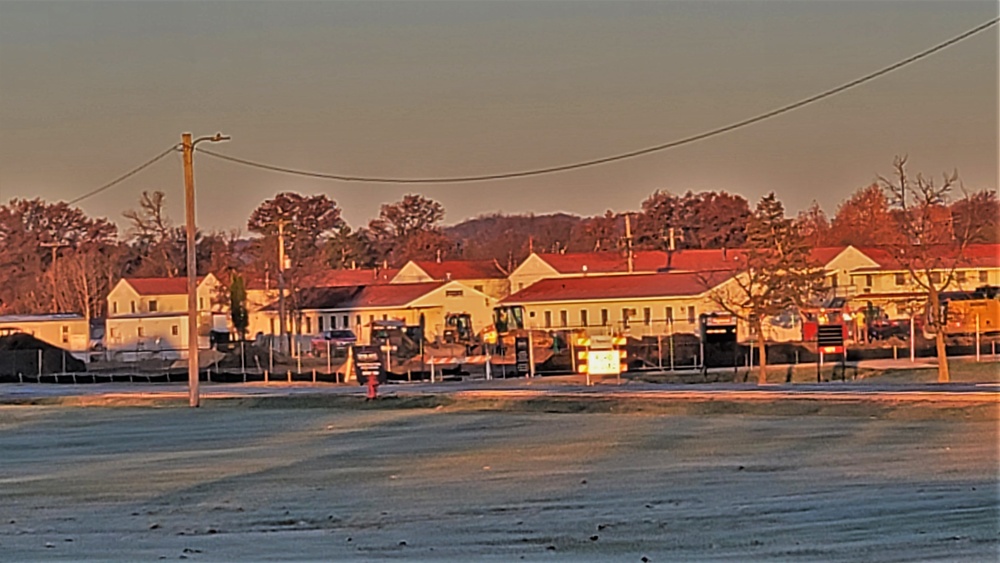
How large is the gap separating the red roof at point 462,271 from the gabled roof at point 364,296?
42.7 feet

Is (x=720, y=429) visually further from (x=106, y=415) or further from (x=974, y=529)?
(x=106, y=415)

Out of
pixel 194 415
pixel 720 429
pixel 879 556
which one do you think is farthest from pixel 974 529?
pixel 194 415

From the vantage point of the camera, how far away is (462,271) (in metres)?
144

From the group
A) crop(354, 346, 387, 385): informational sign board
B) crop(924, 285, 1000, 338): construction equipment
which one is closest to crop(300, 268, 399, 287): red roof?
crop(924, 285, 1000, 338): construction equipment

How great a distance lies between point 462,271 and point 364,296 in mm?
20701

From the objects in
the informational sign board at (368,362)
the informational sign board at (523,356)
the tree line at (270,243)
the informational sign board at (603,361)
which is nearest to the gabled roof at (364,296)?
the tree line at (270,243)

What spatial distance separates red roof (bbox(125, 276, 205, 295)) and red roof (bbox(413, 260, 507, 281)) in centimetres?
2100

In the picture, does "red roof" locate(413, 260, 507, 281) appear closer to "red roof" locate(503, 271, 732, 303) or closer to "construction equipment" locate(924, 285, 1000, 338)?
"red roof" locate(503, 271, 732, 303)

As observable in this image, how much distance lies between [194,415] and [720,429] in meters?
17.0

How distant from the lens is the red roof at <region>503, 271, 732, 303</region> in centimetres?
10106

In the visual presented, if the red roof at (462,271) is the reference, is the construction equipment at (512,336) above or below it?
below

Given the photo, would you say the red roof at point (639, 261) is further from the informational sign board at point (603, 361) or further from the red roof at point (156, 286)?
the informational sign board at point (603, 361)

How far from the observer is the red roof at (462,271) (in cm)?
14162

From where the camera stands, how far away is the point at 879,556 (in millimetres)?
14031
